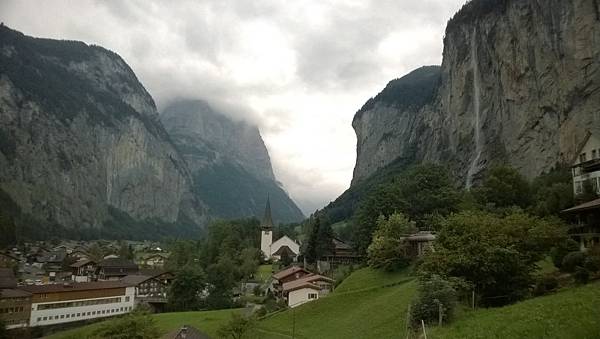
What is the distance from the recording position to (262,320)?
4409 cm

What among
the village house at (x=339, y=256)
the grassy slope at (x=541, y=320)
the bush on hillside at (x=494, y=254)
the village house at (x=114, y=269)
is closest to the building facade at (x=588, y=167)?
the bush on hillside at (x=494, y=254)

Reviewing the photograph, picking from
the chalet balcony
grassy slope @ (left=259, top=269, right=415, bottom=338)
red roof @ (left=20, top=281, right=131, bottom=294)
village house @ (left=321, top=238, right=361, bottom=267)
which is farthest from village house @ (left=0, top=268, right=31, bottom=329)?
the chalet balcony

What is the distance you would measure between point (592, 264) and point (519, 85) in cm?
6494

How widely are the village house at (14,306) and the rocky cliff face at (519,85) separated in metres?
67.9

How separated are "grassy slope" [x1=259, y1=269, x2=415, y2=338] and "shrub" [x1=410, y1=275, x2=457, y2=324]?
324 centimetres

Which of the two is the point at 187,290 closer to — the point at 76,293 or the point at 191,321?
the point at 191,321

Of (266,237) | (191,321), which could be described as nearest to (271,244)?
(266,237)

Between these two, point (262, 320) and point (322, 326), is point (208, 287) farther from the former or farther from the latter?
point (322, 326)

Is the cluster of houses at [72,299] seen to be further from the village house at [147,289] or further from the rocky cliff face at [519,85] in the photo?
the rocky cliff face at [519,85]

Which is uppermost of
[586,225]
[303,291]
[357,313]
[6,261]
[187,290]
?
[586,225]

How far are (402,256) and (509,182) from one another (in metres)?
17.8

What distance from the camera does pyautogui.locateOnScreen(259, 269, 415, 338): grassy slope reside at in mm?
29319

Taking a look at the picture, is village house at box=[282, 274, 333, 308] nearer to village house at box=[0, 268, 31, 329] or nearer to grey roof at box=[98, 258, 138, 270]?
village house at box=[0, 268, 31, 329]

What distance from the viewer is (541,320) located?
16516 millimetres
